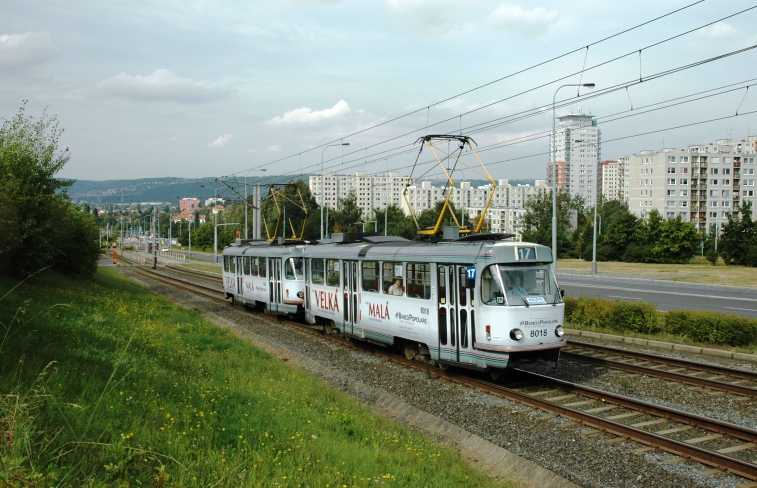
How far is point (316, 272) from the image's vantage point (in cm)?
2019

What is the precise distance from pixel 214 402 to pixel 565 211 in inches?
3810

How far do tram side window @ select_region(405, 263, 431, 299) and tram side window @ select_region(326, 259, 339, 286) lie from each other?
13.9 ft

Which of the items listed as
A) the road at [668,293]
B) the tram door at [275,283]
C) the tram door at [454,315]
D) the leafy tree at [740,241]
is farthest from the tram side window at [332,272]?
the leafy tree at [740,241]

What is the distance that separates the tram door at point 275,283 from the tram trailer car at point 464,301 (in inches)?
300

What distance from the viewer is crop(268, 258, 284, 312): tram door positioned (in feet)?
78.8

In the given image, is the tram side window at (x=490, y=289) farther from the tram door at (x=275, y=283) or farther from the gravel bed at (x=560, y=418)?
Answer: the tram door at (x=275, y=283)

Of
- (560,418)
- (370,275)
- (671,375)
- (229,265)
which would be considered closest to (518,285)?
(560,418)

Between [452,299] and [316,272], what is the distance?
8056mm

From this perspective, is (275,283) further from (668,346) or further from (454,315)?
(668,346)

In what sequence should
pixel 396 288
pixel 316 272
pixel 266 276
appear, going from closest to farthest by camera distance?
pixel 396 288 → pixel 316 272 → pixel 266 276

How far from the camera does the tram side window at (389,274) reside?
15030 mm

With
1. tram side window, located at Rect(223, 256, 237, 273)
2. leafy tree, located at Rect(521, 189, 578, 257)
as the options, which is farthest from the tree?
leafy tree, located at Rect(521, 189, 578, 257)

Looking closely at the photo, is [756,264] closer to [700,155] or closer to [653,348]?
[653,348]

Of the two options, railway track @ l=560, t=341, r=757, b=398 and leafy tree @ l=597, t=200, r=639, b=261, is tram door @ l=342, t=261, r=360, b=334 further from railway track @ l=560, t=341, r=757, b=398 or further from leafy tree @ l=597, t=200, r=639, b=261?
leafy tree @ l=597, t=200, r=639, b=261
